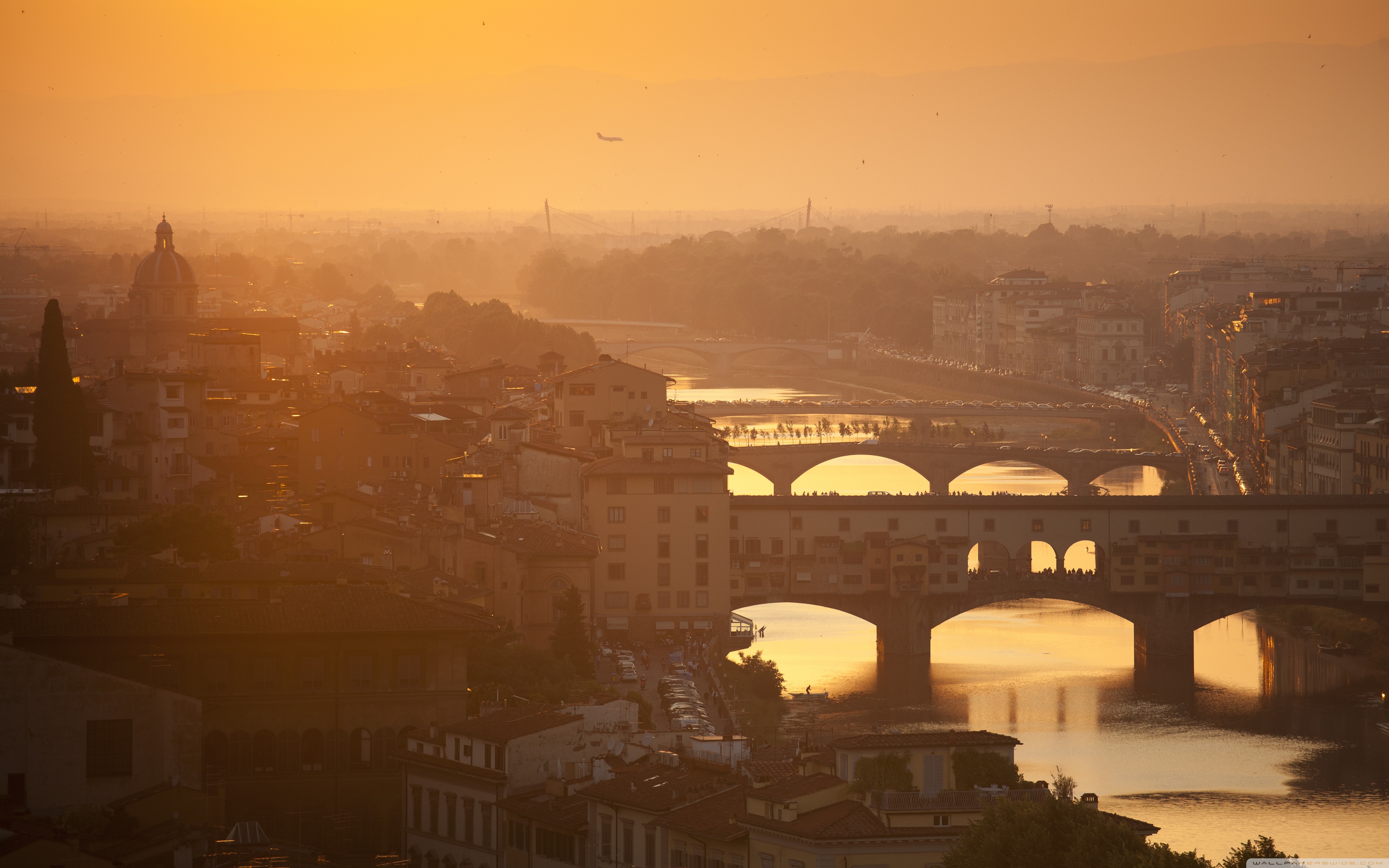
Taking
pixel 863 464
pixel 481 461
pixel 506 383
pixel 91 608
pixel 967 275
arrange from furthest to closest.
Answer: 1. pixel 967 275
2. pixel 863 464
3. pixel 506 383
4. pixel 481 461
5. pixel 91 608

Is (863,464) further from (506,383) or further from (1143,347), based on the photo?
(1143,347)

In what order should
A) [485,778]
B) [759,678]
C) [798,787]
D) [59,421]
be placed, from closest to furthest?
[798,787] < [485,778] < [759,678] < [59,421]

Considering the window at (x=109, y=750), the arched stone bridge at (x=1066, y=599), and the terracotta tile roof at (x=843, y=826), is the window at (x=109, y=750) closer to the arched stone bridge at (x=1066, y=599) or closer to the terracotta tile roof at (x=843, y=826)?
the terracotta tile roof at (x=843, y=826)

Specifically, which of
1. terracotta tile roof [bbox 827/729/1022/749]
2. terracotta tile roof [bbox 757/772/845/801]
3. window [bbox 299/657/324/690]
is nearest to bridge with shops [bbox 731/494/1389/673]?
window [bbox 299/657/324/690]

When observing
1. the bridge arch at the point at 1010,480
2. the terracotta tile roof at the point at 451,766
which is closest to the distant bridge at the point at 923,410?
the bridge arch at the point at 1010,480

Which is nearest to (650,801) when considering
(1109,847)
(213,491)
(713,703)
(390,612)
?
(1109,847)

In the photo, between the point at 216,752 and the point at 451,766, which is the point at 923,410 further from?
the point at 451,766

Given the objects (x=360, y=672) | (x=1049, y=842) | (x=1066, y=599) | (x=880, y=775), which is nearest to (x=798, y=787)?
(x=880, y=775)
